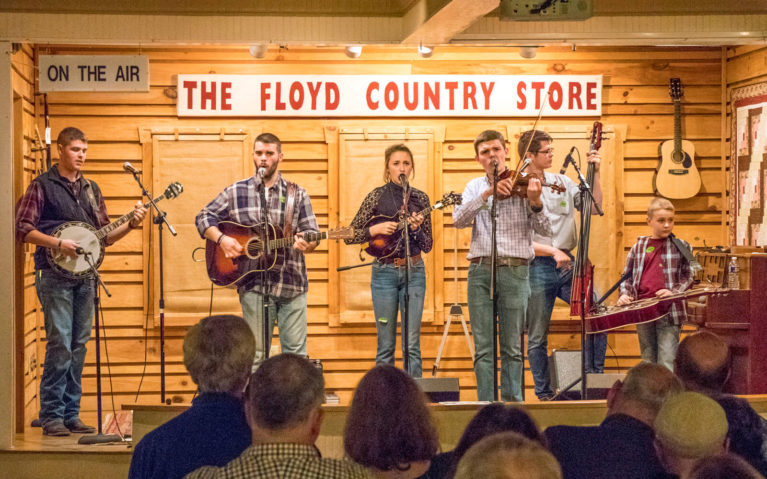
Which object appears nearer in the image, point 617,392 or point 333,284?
point 617,392

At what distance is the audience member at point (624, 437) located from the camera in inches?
122

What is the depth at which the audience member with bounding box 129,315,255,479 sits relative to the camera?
2947 mm

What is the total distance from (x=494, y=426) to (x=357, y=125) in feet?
17.9

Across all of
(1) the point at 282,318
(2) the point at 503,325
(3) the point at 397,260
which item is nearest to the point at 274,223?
(1) the point at 282,318

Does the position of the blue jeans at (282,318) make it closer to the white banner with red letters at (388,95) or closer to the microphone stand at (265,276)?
the microphone stand at (265,276)

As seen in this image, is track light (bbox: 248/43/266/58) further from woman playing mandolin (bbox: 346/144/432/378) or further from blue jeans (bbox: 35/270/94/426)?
blue jeans (bbox: 35/270/94/426)

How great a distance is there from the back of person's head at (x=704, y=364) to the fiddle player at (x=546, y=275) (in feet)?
10.1

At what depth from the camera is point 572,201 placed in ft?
25.1

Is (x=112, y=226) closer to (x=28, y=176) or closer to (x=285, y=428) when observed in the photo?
(x=28, y=176)

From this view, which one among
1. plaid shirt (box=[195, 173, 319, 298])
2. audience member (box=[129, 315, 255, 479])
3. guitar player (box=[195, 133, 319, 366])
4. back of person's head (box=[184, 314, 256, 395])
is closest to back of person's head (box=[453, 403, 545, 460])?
audience member (box=[129, 315, 255, 479])

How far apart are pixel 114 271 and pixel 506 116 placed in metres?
3.57

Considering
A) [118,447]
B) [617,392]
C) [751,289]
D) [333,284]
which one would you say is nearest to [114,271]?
[333,284]

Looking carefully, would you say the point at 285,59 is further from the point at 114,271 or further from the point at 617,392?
the point at 617,392

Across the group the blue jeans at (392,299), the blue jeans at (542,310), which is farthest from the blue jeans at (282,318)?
the blue jeans at (542,310)
